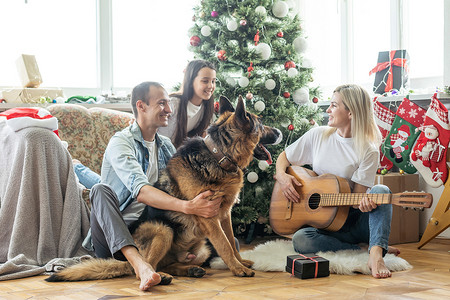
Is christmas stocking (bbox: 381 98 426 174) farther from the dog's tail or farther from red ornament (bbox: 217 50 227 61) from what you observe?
the dog's tail

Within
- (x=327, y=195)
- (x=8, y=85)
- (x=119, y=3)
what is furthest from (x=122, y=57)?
(x=327, y=195)

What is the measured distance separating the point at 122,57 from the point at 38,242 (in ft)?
9.14

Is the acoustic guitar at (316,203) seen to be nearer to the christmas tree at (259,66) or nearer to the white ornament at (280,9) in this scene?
the christmas tree at (259,66)

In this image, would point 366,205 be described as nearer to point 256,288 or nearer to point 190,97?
point 256,288

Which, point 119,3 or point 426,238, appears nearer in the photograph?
point 426,238

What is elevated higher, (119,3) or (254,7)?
(119,3)

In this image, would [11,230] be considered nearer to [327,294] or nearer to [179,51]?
[327,294]

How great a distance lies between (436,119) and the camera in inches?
137

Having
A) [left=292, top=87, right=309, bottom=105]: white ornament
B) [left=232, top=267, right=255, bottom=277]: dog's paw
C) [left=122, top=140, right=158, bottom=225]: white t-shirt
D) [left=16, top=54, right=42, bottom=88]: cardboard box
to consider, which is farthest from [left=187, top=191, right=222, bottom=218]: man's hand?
[left=16, top=54, right=42, bottom=88]: cardboard box

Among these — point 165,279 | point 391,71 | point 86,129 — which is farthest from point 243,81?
point 165,279

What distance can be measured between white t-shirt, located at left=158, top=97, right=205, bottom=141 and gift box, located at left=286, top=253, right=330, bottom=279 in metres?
1.32

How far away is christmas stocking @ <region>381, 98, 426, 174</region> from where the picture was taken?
12.3 feet

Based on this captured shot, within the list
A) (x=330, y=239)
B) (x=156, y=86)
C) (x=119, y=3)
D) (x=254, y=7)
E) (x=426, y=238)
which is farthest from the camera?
(x=119, y=3)

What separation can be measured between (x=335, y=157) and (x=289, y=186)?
1.04ft
